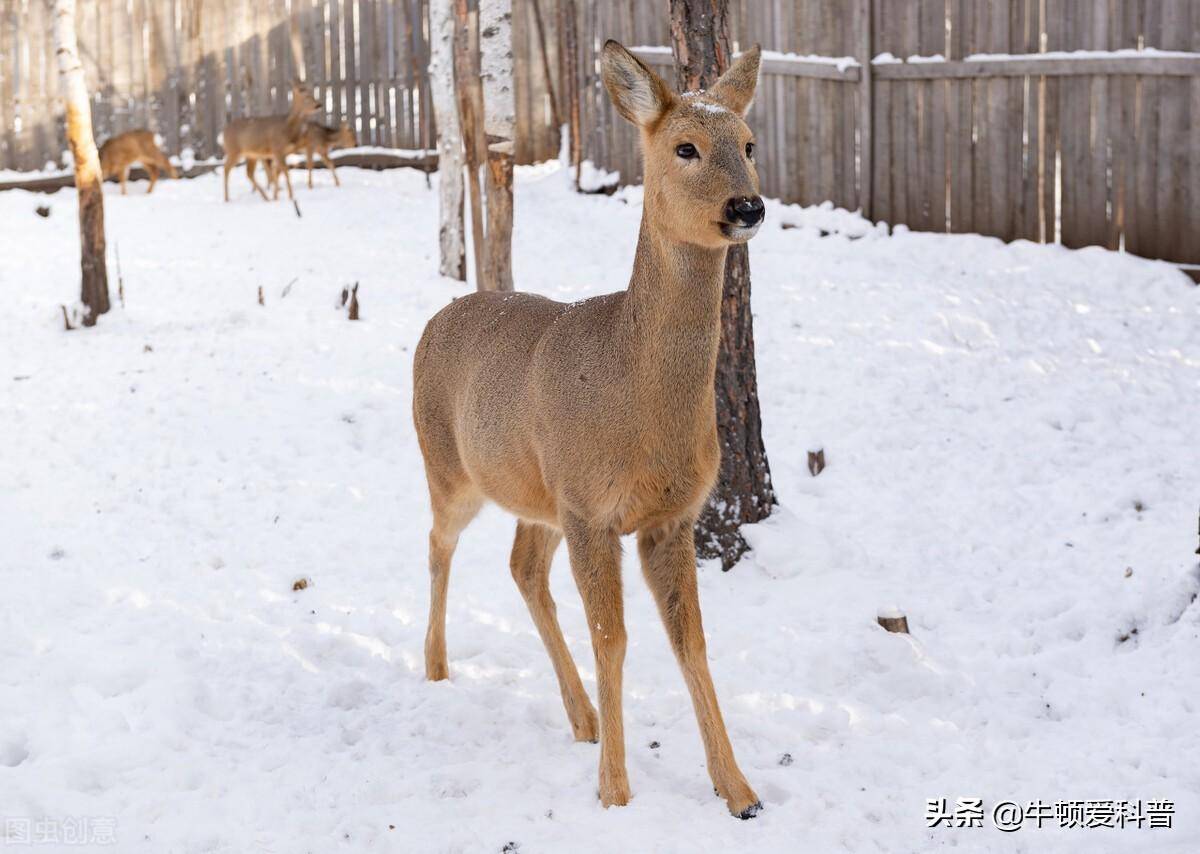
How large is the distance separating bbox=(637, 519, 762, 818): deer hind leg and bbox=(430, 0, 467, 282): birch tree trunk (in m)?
7.44

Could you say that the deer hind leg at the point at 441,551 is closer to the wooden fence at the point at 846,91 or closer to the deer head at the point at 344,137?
the wooden fence at the point at 846,91

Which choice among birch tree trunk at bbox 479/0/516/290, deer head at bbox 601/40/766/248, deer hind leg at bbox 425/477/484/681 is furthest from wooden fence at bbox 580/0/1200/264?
deer hind leg at bbox 425/477/484/681

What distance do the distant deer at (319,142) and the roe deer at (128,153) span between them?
4.90 feet

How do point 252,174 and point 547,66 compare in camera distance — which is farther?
point 252,174

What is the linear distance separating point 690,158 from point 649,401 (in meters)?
0.85

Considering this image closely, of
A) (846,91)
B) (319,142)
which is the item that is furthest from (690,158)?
(319,142)

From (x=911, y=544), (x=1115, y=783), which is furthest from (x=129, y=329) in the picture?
(x=1115, y=783)

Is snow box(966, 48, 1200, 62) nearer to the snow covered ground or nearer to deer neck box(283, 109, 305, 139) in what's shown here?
the snow covered ground

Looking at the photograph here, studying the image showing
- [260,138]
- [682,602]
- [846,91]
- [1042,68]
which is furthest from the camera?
[260,138]

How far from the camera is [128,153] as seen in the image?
54.0ft

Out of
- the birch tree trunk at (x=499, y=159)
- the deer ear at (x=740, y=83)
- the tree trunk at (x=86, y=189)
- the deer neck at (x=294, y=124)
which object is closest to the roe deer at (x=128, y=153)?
the deer neck at (x=294, y=124)

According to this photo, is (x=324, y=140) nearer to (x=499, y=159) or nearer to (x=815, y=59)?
(x=815, y=59)

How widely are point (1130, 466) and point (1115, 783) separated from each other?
345 centimetres

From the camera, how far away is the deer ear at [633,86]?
14.3ft
